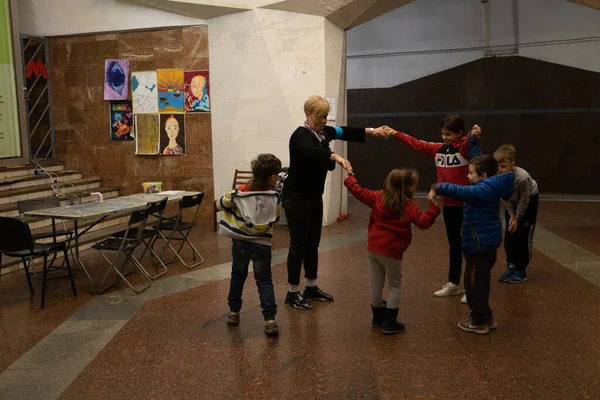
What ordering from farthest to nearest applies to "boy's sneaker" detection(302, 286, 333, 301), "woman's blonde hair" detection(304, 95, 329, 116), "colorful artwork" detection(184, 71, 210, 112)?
1. "colorful artwork" detection(184, 71, 210, 112)
2. "boy's sneaker" detection(302, 286, 333, 301)
3. "woman's blonde hair" detection(304, 95, 329, 116)

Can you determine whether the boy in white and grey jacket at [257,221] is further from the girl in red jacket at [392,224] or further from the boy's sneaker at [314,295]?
the boy's sneaker at [314,295]

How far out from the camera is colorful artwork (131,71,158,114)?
7938 millimetres

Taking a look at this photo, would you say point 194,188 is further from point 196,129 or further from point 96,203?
point 96,203

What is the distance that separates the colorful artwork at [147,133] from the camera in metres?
8.02

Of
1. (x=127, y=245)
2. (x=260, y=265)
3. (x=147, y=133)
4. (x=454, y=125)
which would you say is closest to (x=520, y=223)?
(x=454, y=125)

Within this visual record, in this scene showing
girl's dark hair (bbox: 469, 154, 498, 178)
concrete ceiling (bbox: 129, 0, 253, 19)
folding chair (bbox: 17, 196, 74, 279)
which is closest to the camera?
girl's dark hair (bbox: 469, 154, 498, 178)

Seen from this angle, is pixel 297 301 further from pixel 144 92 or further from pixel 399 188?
pixel 144 92

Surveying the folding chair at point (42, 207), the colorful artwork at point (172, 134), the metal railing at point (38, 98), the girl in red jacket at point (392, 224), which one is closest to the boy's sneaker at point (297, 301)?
the girl in red jacket at point (392, 224)

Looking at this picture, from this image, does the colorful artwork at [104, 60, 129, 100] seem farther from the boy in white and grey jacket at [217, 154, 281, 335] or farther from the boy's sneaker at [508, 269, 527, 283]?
the boy's sneaker at [508, 269, 527, 283]

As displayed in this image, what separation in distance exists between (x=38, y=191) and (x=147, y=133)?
1.78m

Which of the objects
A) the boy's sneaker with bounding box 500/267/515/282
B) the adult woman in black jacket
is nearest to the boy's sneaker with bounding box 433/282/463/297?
the boy's sneaker with bounding box 500/267/515/282

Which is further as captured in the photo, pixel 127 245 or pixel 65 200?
pixel 65 200

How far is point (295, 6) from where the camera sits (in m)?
7.11

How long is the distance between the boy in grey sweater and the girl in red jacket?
130 cm
